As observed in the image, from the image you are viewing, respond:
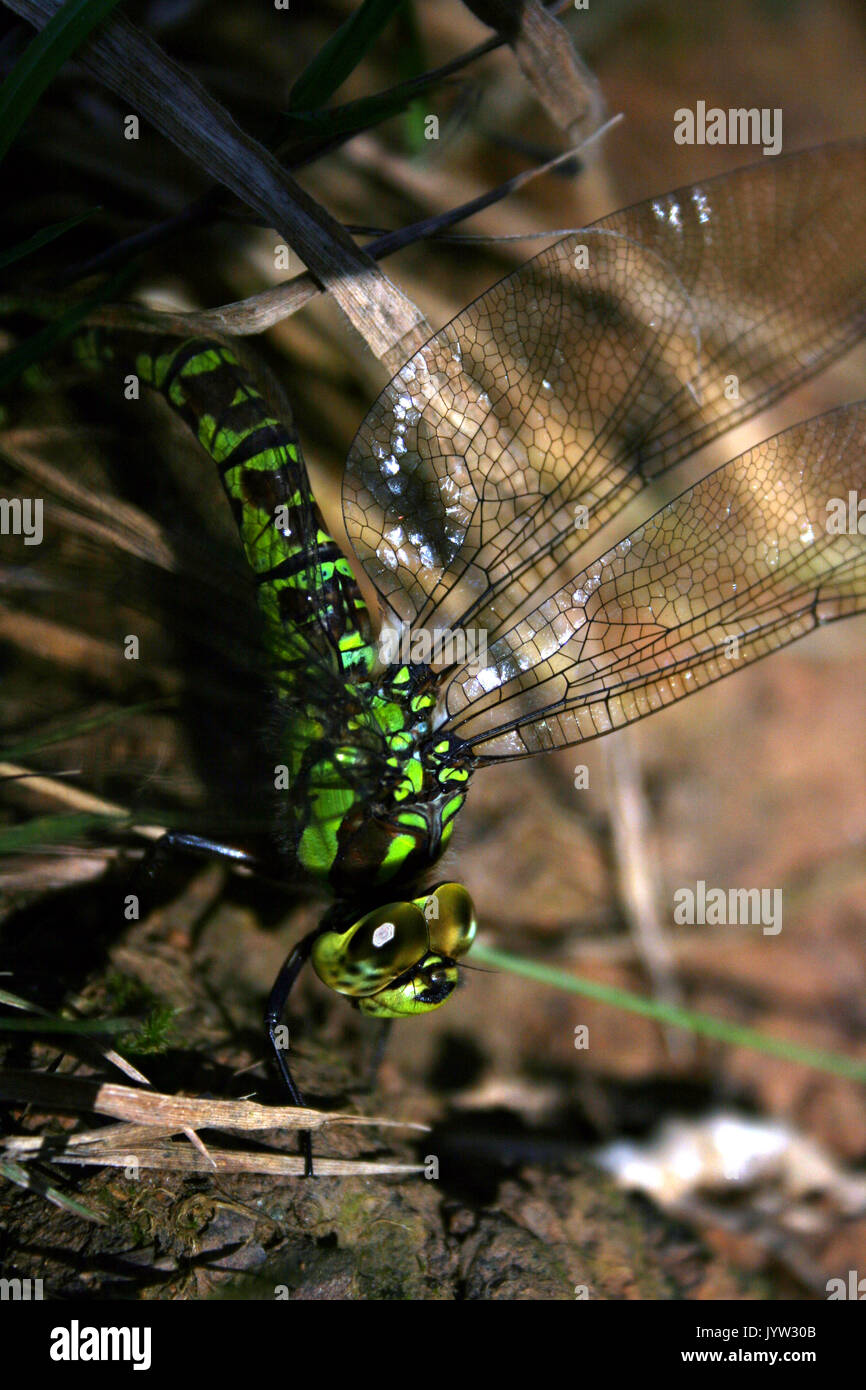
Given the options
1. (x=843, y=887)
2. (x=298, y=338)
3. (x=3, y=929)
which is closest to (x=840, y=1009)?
(x=843, y=887)

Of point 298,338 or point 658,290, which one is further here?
point 298,338

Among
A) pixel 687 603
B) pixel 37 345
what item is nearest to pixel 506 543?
pixel 687 603

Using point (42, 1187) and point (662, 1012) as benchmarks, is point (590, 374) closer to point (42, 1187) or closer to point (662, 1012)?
point (662, 1012)

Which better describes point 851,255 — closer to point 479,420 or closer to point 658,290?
point 658,290

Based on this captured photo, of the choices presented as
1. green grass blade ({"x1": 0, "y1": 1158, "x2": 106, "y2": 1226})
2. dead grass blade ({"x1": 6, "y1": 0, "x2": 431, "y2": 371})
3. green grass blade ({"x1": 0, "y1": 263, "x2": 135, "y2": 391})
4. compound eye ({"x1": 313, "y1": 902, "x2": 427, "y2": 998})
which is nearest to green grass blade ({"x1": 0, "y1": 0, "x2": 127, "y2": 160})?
dead grass blade ({"x1": 6, "y1": 0, "x2": 431, "y2": 371})

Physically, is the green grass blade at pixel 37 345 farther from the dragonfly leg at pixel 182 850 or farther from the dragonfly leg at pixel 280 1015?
the dragonfly leg at pixel 280 1015
